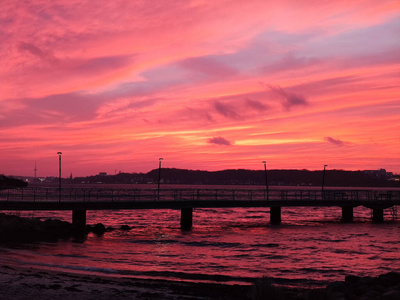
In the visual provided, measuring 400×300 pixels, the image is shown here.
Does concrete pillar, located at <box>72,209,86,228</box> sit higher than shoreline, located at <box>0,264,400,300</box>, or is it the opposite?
concrete pillar, located at <box>72,209,86,228</box>

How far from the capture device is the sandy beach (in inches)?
641

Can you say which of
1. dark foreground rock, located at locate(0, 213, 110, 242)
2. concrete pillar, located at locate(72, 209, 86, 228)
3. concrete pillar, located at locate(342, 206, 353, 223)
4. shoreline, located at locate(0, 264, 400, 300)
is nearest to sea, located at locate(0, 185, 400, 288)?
dark foreground rock, located at locate(0, 213, 110, 242)

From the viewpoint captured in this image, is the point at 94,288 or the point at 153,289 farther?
the point at 153,289

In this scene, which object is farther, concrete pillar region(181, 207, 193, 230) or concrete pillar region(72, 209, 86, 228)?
concrete pillar region(181, 207, 193, 230)

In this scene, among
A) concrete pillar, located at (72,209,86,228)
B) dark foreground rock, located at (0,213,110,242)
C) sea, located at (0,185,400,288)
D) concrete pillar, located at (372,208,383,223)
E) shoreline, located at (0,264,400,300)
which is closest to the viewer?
shoreline, located at (0,264,400,300)

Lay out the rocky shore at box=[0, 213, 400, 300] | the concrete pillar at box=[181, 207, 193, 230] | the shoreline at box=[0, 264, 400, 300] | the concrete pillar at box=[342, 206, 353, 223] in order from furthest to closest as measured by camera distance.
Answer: the concrete pillar at box=[342, 206, 353, 223] < the concrete pillar at box=[181, 207, 193, 230] < the shoreline at box=[0, 264, 400, 300] < the rocky shore at box=[0, 213, 400, 300]

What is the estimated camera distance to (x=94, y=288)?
57.8 ft

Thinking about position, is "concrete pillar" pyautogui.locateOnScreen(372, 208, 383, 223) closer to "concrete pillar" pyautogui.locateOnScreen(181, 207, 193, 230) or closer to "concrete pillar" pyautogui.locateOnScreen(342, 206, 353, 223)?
"concrete pillar" pyautogui.locateOnScreen(342, 206, 353, 223)

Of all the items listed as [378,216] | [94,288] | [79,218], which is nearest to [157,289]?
[94,288]

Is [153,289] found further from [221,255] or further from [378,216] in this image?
[378,216]

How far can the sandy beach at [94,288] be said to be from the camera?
16294 millimetres

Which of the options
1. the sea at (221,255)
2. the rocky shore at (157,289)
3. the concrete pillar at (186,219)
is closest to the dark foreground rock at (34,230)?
the sea at (221,255)

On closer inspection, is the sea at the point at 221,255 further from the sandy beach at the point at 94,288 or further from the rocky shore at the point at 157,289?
the rocky shore at the point at 157,289

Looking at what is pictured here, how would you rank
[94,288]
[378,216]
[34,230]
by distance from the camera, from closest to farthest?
[94,288], [34,230], [378,216]
